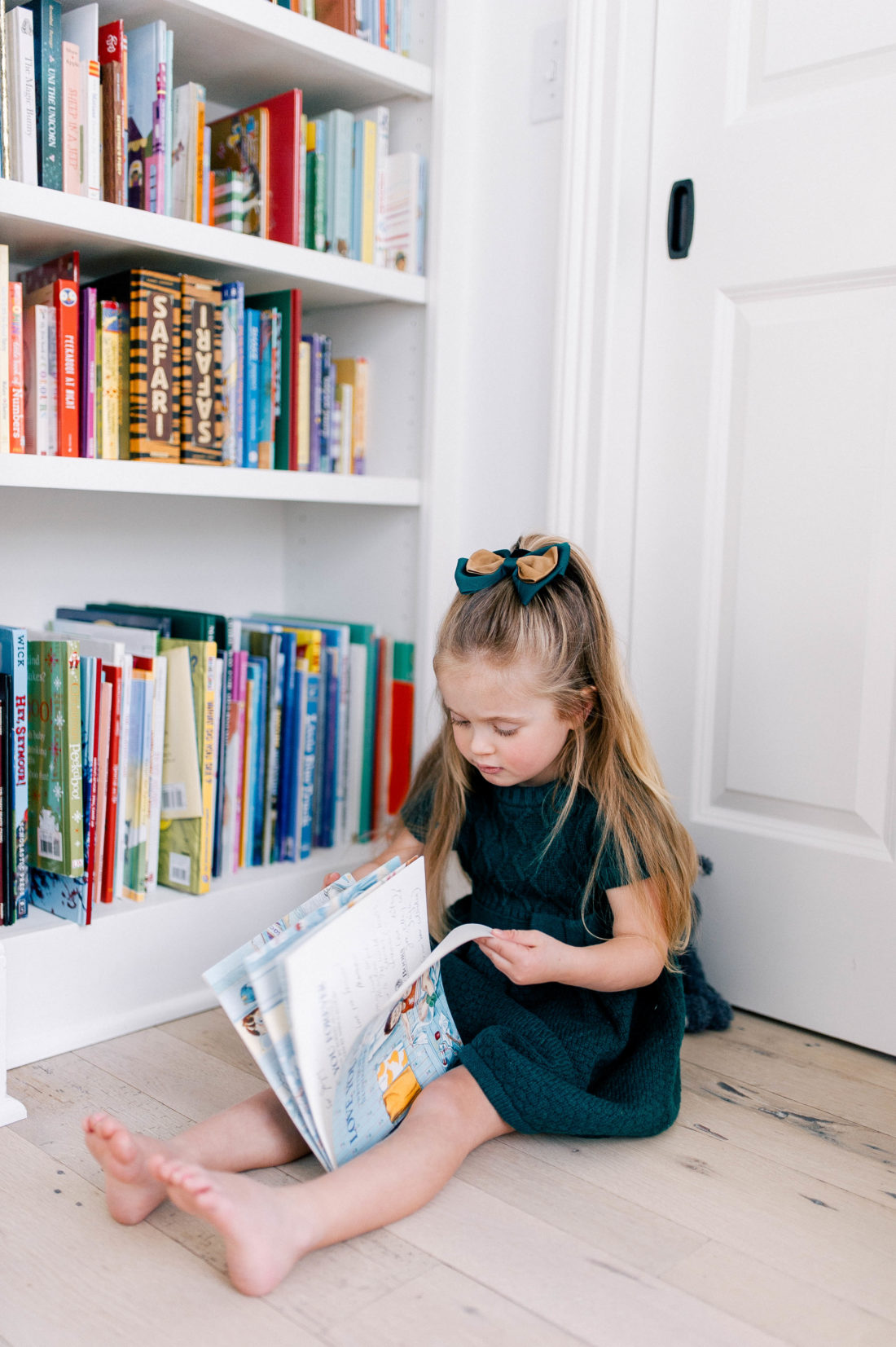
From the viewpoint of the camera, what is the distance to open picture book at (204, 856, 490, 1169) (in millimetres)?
910

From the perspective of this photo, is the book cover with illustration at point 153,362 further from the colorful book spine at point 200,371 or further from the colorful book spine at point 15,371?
the colorful book spine at point 15,371

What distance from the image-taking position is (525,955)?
1.04m

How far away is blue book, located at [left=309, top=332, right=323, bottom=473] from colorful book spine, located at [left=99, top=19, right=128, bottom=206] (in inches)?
14.7

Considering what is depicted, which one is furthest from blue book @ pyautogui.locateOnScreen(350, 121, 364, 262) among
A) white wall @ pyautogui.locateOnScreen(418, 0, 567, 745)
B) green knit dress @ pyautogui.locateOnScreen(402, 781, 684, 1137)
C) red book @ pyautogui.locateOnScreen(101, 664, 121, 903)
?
green knit dress @ pyautogui.locateOnScreen(402, 781, 684, 1137)

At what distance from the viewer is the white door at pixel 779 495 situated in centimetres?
127

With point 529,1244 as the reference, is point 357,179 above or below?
above

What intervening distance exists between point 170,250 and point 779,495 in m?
0.77

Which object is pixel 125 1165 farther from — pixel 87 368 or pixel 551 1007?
pixel 87 368

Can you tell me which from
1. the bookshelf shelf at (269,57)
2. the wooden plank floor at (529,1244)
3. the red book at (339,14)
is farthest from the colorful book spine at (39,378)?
the wooden plank floor at (529,1244)

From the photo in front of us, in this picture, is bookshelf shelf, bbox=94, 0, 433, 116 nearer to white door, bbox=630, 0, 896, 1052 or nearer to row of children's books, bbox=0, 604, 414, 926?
white door, bbox=630, 0, 896, 1052

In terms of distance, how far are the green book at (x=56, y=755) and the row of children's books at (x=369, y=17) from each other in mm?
869

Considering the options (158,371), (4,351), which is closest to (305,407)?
(158,371)

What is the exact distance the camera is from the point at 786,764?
1.37m

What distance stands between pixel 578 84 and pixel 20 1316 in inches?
56.7
